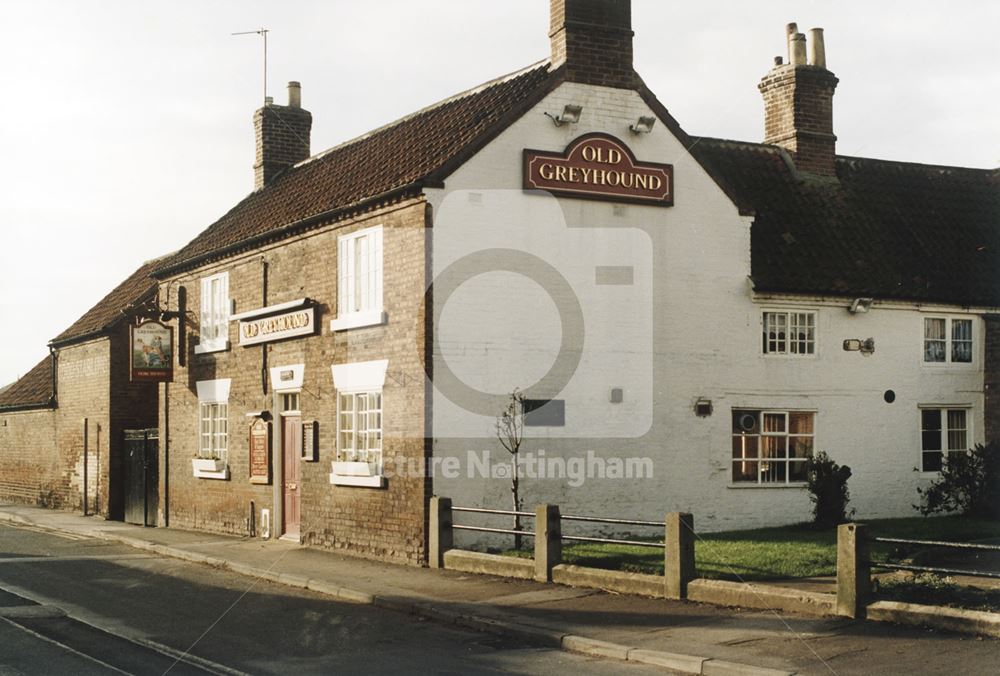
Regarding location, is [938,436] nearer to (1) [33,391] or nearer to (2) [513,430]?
(2) [513,430]

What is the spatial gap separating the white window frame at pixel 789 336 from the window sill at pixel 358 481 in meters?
7.44

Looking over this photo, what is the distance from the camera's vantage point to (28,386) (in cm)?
3741

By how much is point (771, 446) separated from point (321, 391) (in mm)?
8199

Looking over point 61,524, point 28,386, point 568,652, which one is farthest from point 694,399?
point 28,386

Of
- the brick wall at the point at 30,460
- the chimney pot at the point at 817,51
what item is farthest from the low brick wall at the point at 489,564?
the brick wall at the point at 30,460

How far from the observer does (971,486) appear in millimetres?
21391

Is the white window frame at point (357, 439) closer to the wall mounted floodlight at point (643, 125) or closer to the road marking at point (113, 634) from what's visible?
the road marking at point (113, 634)

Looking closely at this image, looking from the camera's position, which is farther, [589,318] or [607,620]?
[589,318]

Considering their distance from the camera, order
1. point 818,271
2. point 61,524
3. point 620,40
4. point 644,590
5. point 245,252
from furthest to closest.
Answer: point 61,524
point 245,252
point 818,271
point 620,40
point 644,590

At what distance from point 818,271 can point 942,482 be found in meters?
4.70

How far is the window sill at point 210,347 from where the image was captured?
24.1 meters

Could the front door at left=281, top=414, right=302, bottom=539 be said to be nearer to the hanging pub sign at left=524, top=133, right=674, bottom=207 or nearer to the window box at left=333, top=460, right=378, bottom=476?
the window box at left=333, top=460, right=378, bottom=476

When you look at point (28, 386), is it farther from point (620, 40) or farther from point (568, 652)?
point (568, 652)

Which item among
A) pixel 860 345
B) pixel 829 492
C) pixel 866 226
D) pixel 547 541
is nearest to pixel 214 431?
pixel 547 541
